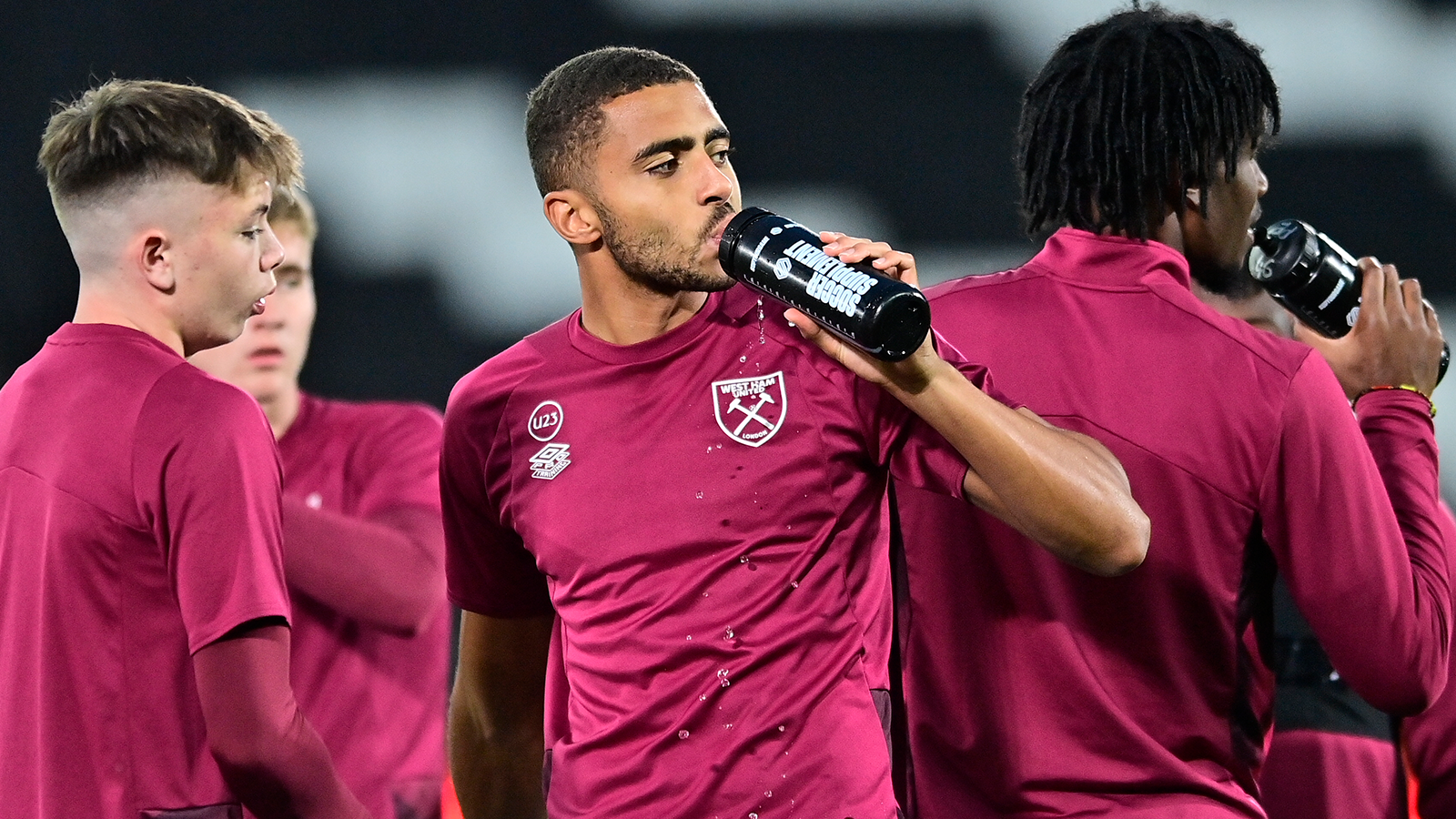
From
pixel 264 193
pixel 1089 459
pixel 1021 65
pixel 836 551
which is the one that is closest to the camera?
pixel 1089 459

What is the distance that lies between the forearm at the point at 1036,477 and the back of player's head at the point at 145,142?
37.4 inches

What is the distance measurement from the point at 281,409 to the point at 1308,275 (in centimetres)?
181

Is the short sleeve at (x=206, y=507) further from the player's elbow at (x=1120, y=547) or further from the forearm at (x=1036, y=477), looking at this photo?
the player's elbow at (x=1120, y=547)

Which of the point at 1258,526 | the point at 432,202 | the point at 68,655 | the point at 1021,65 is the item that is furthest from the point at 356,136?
the point at 1258,526

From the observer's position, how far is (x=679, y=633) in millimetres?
1760

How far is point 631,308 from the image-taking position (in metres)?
1.94

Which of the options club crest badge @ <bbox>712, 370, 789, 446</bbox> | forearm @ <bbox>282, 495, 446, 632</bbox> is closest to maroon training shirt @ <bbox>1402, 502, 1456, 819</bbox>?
club crest badge @ <bbox>712, 370, 789, 446</bbox>

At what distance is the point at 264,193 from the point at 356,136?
6.37 feet

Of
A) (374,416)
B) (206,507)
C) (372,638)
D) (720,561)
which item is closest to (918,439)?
(720,561)

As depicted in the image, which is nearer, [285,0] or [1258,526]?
[1258,526]

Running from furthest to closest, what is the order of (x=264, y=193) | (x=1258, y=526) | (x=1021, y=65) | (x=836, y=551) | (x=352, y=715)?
(x=1021, y=65)
(x=352, y=715)
(x=264, y=193)
(x=1258, y=526)
(x=836, y=551)

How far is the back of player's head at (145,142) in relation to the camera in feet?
6.48

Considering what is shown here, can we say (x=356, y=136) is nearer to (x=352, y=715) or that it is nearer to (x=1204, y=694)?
(x=352, y=715)

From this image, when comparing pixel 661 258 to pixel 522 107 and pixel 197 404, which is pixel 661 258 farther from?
pixel 522 107
